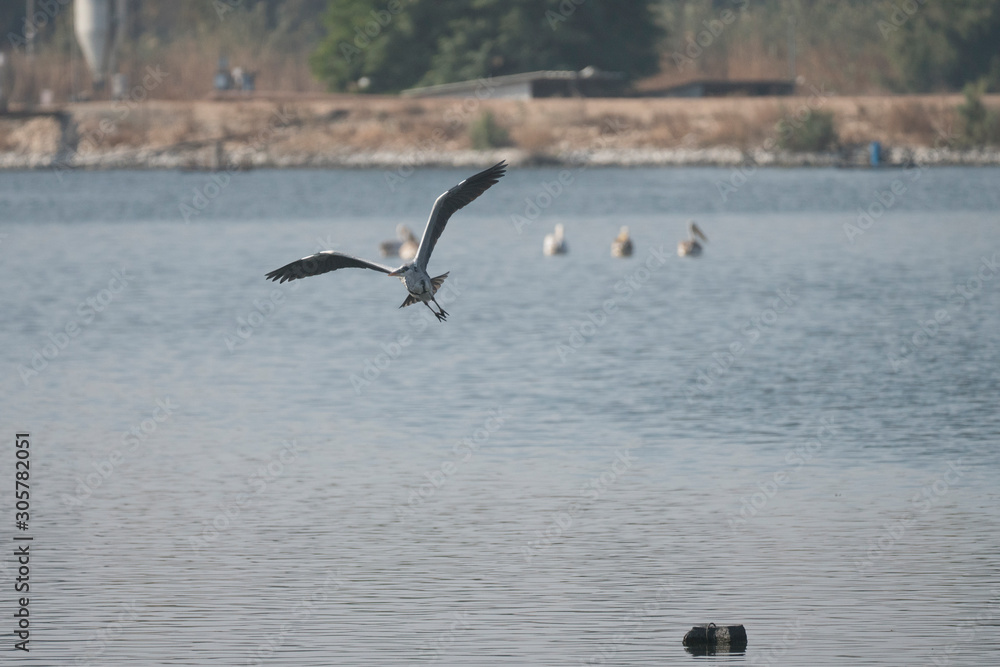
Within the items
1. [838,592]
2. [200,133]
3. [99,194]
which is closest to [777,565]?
[838,592]

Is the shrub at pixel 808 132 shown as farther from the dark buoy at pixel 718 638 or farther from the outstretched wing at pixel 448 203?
the dark buoy at pixel 718 638

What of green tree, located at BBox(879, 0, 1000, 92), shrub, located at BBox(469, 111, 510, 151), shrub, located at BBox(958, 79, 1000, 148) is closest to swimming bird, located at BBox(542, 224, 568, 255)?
shrub, located at BBox(958, 79, 1000, 148)

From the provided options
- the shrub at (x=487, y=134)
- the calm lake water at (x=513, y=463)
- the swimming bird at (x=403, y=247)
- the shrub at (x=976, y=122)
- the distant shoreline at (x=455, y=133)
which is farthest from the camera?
the shrub at (x=487, y=134)

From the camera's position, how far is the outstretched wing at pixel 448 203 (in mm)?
14047

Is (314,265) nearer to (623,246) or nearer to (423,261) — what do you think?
(423,261)

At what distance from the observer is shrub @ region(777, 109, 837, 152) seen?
298ft

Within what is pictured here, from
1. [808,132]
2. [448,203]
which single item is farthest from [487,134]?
[448,203]

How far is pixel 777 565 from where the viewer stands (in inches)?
632

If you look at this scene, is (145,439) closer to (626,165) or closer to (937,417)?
(937,417)

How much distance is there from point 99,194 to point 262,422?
5936 centimetres

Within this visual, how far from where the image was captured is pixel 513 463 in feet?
68.3

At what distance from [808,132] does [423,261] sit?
79749mm

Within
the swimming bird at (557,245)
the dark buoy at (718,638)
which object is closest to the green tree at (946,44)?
the swimming bird at (557,245)

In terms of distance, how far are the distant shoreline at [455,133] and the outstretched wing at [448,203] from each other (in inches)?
3040
